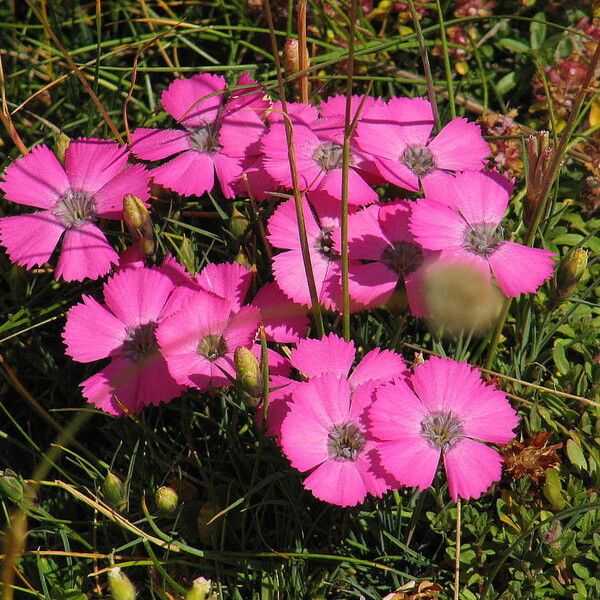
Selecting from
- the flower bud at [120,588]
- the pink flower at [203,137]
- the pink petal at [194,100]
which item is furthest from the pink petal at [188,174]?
the flower bud at [120,588]

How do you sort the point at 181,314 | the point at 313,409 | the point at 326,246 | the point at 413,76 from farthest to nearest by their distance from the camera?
the point at 413,76
the point at 326,246
the point at 181,314
the point at 313,409

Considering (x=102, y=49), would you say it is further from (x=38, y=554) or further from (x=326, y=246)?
(x=38, y=554)

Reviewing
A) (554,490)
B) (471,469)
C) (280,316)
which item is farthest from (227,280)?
(554,490)

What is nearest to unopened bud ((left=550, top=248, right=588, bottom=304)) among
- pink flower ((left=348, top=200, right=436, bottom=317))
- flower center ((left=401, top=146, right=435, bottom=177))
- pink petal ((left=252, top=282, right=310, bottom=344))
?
pink flower ((left=348, top=200, right=436, bottom=317))

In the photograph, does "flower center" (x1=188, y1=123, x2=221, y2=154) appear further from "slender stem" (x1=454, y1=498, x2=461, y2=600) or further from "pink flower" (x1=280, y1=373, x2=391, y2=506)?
"slender stem" (x1=454, y1=498, x2=461, y2=600)

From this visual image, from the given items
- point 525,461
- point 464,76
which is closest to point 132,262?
point 525,461
